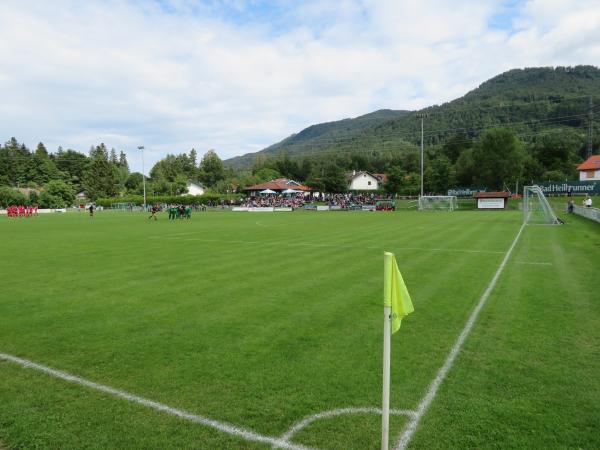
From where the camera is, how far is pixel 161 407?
4.29 metres

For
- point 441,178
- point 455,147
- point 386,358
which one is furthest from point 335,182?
point 386,358

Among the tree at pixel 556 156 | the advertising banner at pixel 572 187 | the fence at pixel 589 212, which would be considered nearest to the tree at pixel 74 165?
the advertising banner at pixel 572 187

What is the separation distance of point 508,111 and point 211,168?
96.6 metres

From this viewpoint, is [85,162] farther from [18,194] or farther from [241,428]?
[241,428]

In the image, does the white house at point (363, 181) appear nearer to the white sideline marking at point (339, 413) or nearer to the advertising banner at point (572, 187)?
the advertising banner at point (572, 187)

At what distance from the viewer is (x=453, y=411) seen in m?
4.15

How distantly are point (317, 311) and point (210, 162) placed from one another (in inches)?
5172

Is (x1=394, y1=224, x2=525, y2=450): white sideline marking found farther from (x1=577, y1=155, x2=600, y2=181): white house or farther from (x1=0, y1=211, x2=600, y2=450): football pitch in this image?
(x1=577, y1=155, x2=600, y2=181): white house

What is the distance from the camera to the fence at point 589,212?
90.5ft

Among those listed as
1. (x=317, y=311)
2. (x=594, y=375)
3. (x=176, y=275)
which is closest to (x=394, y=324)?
(x=594, y=375)

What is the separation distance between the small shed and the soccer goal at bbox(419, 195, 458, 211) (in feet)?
12.3

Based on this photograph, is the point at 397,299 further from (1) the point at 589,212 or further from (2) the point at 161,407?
(1) the point at 589,212

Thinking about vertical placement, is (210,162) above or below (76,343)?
above

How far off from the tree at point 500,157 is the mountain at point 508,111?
17108 mm
